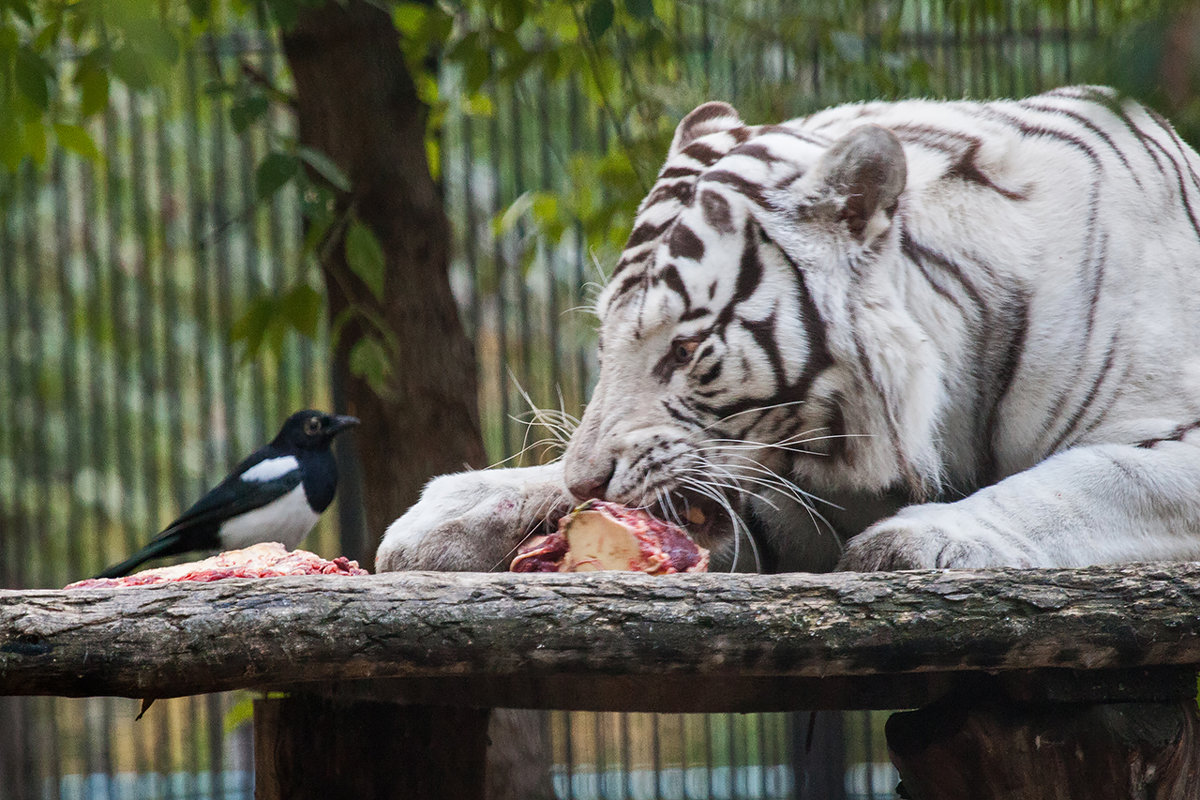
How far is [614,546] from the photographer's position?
1.50 meters

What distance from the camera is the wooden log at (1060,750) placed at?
4.33 feet

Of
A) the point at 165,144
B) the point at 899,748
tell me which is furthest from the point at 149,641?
the point at 165,144

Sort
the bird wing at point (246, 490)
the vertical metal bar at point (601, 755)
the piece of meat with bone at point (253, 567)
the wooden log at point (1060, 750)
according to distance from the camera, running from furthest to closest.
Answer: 1. the vertical metal bar at point (601, 755)
2. the bird wing at point (246, 490)
3. the piece of meat with bone at point (253, 567)
4. the wooden log at point (1060, 750)

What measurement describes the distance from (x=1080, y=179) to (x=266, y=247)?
3.64 meters

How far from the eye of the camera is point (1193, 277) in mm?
1679

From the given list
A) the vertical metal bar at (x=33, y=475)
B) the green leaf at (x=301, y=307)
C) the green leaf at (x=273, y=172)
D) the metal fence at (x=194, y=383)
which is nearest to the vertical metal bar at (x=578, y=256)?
the metal fence at (x=194, y=383)

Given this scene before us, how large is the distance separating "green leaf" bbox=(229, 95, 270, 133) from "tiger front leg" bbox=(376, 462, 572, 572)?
1131mm

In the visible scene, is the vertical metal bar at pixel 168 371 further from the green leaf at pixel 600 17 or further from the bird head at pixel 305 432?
the green leaf at pixel 600 17

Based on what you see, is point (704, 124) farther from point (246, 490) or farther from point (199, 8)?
point (246, 490)

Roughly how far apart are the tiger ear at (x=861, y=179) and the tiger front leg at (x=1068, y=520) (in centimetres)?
42

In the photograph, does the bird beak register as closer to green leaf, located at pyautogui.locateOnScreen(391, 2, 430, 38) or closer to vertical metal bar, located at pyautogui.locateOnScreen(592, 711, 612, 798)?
green leaf, located at pyautogui.locateOnScreen(391, 2, 430, 38)

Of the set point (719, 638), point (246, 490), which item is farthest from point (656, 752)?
point (719, 638)

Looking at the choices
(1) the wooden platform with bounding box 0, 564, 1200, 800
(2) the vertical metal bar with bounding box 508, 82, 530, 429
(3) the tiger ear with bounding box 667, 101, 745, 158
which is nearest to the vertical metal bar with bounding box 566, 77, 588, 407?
(2) the vertical metal bar with bounding box 508, 82, 530, 429

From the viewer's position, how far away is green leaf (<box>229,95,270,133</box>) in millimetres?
2572
